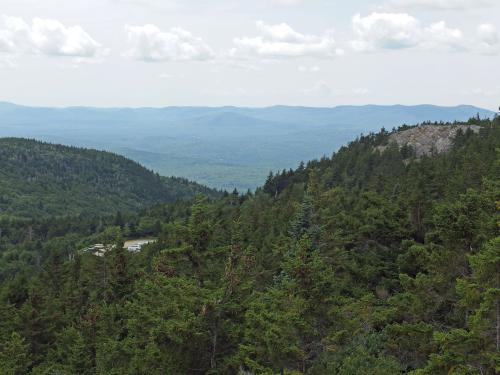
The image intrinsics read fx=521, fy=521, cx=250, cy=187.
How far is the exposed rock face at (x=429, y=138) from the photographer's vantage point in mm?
114812

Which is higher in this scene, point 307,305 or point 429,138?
point 429,138

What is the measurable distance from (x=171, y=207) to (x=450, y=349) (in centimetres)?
14520

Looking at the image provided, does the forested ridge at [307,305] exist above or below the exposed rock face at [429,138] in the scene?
below

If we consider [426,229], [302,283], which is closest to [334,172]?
[426,229]

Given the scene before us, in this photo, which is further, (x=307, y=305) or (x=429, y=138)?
(x=429, y=138)

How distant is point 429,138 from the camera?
120062 mm

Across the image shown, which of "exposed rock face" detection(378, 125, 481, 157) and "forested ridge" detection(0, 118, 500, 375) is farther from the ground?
"exposed rock face" detection(378, 125, 481, 157)

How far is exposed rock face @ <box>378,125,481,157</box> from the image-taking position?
377ft

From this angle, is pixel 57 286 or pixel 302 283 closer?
pixel 302 283

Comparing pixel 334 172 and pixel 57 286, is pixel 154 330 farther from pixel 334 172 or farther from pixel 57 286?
pixel 334 172

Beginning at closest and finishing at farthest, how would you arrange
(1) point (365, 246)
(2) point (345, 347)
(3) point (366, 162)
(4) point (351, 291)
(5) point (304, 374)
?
(5) point (304, 374) < (2) point (345, 347) < (4) point (351, 291) < (1) point (365, 246) < (3) point (366, 162)

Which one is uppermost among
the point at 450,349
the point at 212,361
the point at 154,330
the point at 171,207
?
the point at 450,349

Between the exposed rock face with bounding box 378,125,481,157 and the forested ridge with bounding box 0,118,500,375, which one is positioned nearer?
the forested ridge with bounding box 0,118,500,375

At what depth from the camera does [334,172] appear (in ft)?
381
